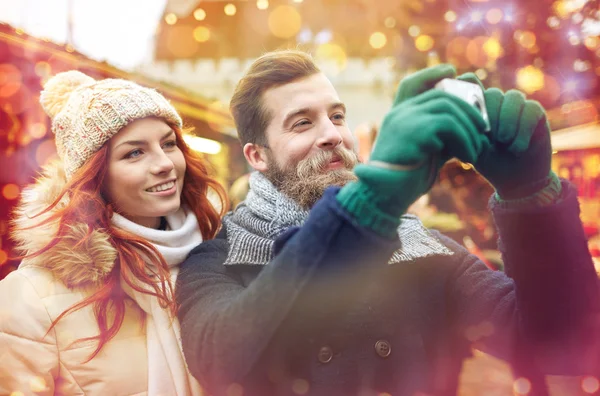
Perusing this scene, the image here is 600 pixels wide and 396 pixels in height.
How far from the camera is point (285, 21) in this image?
33.6ft

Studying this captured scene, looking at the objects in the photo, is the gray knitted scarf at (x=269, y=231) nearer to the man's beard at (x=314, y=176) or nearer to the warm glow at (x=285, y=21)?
the man's beard at (x=314, y=176)

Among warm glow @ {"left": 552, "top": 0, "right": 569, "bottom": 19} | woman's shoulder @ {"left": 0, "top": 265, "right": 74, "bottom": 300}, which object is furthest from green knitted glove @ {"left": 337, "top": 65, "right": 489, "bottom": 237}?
warm glow @ {"left": 552, "top": 0, "right": 569, "bottom": 19}

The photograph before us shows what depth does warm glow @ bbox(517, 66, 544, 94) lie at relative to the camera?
3488 millimetres

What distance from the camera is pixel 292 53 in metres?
1.61

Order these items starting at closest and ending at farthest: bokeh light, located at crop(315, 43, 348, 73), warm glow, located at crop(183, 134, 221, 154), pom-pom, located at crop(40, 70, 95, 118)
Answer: pom-pom, located at crop(40, 70, 95, 118), warm glow, located at crop(183, 134, 221, 154), bokeh light, located at crop(315, 43, 348, 73)

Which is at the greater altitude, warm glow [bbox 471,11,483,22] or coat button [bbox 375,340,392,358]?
warm glow [bbox 471,11,483,22]

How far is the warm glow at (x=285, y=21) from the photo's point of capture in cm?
1020

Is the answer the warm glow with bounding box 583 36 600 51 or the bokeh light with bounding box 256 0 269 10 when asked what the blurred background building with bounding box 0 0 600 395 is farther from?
the bokeh light with bounding box 256 0 269 10

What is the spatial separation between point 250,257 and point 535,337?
2.73 feet

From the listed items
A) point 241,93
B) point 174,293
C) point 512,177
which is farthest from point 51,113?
point 512,177

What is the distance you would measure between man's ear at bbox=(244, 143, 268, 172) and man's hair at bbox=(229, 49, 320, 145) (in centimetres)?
2

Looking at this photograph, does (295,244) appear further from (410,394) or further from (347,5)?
(347,5)

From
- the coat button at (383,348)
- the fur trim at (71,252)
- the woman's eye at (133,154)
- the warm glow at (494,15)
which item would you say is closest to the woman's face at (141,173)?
the woman's eye at (133,154)

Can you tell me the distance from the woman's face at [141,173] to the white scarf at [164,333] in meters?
0.07
